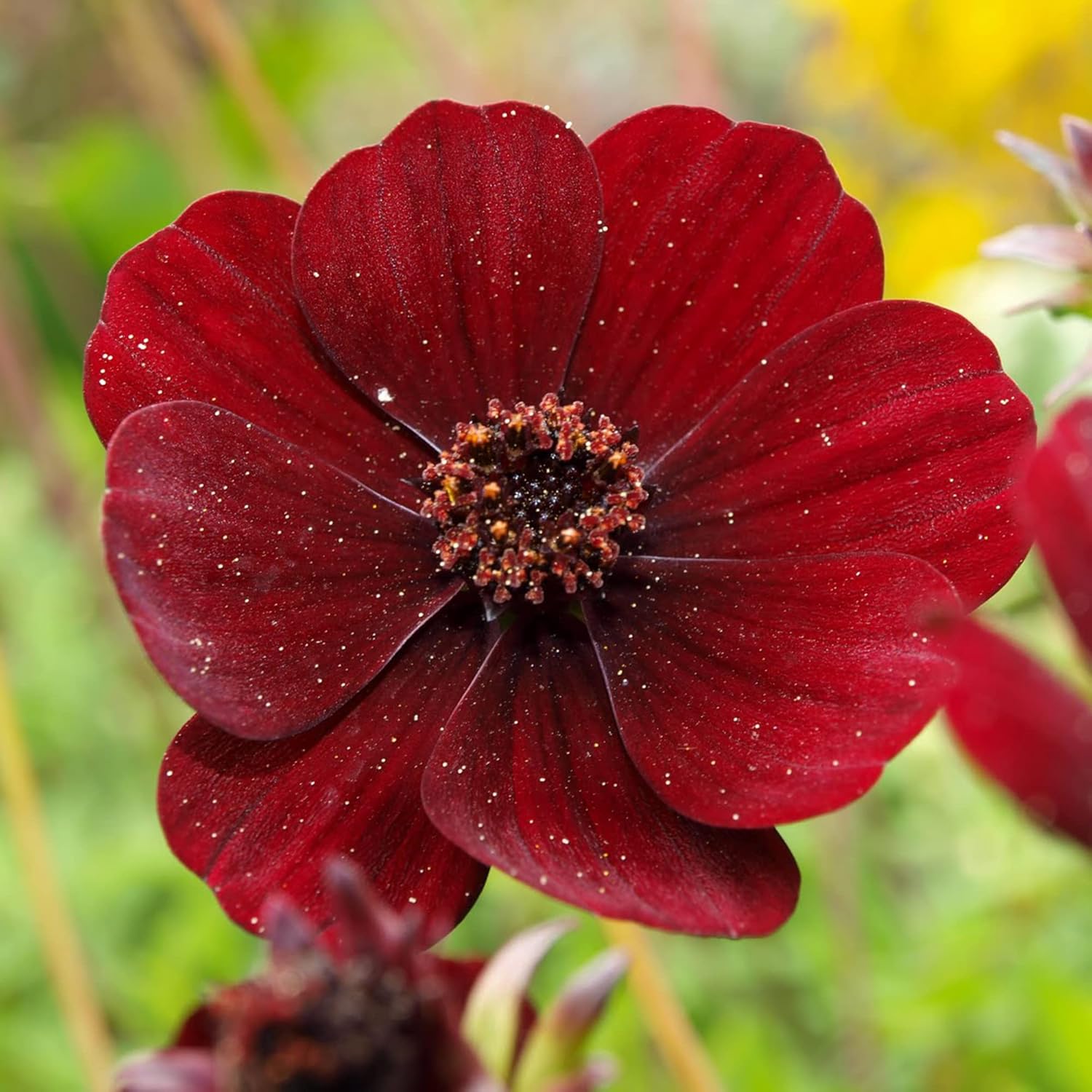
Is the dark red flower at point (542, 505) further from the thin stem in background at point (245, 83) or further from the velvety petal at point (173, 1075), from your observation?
the thin stem in background at point (245, 83)

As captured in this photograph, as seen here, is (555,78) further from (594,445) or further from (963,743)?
(963,743)

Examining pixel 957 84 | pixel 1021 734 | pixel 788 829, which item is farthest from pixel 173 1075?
pixel 957 84

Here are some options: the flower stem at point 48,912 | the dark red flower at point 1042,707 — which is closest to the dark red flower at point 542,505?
Answer: the dark red flower at point 1042,707

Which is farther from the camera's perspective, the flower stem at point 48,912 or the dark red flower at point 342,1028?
the flower stem at point 48,912

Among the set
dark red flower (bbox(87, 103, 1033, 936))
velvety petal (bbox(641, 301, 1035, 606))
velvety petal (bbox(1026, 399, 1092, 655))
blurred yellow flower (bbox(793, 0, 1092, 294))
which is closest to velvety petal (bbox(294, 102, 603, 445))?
dark red flower (bbox(87, 103, 1033, 936))

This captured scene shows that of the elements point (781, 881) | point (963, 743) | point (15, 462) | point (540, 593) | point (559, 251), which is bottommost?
point (781, 881)

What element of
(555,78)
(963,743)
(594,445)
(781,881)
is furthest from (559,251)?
(555,78)
